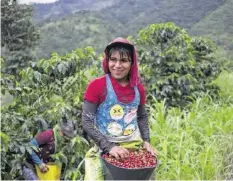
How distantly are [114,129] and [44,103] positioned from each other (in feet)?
4.05

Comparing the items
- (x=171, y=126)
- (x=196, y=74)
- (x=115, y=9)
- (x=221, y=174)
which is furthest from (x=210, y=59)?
(x=115, y=9)

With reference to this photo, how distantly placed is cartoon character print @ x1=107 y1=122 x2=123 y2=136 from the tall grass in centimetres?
106

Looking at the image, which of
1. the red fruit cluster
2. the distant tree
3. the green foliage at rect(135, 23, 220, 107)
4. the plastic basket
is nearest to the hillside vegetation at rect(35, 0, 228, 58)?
the distant tree

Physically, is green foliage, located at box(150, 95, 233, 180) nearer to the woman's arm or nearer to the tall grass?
the tall grass

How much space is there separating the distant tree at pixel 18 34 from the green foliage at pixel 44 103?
13.3m

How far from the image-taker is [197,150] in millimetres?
3352

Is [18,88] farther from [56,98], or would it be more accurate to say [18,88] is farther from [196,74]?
[196,74]

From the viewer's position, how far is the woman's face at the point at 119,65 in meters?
2.01

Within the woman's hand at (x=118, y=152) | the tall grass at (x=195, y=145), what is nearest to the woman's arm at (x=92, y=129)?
the woman's hand at (x=118, y=152)

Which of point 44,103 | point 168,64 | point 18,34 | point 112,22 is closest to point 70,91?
point 44,103

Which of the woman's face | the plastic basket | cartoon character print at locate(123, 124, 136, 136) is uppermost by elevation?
the woman's face

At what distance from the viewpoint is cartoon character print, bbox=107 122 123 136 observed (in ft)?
6.75

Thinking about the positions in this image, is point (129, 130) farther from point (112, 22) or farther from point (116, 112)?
point (112, 22)

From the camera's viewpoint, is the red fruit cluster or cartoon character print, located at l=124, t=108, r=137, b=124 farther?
cartoon character print, located at l=124, t=108, r=137, b=124
